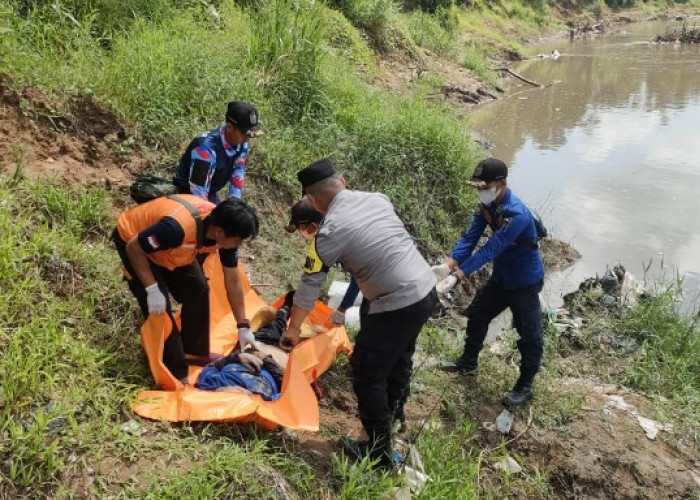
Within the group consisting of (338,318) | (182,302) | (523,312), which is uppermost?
(182,302)

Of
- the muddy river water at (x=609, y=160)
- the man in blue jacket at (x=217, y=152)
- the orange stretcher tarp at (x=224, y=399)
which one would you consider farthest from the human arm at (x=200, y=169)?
the muddy river water at (x=609, y=160)

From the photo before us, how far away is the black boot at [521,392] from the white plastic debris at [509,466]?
0.44 m

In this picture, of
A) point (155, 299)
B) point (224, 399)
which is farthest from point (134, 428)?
point (155, 299)

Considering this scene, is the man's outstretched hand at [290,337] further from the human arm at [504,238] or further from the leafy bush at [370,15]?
the leafy bush at [370,15]

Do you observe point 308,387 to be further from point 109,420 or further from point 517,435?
point 517,435

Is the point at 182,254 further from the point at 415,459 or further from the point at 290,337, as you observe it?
the point at 415,459

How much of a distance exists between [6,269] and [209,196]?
4.77ft

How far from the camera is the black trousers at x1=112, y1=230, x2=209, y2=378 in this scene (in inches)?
123

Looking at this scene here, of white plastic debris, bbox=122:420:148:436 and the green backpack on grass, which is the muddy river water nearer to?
the green backpack on grass

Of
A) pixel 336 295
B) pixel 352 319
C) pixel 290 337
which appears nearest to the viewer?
pixel 290 337

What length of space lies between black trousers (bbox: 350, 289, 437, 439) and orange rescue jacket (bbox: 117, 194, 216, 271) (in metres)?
0.97

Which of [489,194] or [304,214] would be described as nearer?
[304,214]

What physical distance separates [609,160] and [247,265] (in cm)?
803

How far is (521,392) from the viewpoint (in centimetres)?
397
